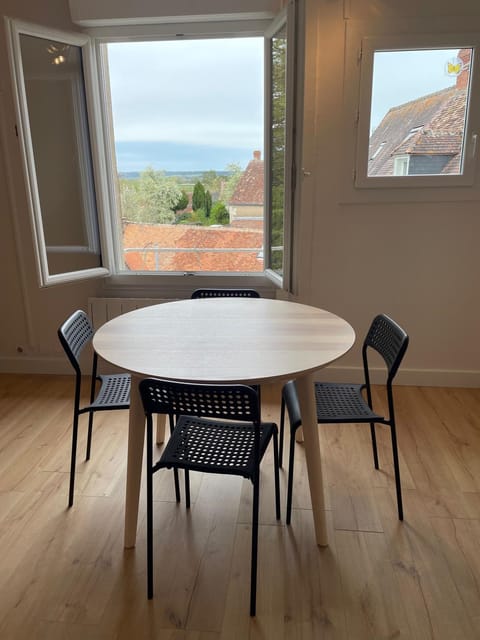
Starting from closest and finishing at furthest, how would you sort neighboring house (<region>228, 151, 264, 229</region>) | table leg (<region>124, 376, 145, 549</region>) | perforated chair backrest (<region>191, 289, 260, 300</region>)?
table leg (<region>124, 376, 145, 549</region>), perforated chair backrest (<region>191, 289, 260, 300</region>), neighboring house (<region>228, 151, 264, 229</region>)

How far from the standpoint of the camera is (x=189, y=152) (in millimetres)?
3129

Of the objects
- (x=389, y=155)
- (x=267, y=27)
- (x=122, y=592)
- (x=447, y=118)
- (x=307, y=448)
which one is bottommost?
(x=122, y=592)

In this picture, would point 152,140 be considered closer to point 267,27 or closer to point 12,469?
point 267,27

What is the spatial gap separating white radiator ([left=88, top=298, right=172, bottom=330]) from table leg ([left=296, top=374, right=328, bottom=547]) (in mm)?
1725

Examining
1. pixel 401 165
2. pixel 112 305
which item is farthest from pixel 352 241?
pixel 112 305

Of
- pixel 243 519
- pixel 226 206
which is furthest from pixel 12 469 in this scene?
pixel 226 206

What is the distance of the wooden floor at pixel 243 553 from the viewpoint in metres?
1.46

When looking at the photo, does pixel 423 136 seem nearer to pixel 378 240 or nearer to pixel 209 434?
pixel 378 240

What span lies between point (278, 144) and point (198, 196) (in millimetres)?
A: 674

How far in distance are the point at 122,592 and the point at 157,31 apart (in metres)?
2.97

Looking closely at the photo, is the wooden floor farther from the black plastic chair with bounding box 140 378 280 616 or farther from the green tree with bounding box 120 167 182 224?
the green tree with bounding box 120 167 182 224

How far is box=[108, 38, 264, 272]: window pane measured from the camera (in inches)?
117

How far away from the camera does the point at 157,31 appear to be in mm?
2850

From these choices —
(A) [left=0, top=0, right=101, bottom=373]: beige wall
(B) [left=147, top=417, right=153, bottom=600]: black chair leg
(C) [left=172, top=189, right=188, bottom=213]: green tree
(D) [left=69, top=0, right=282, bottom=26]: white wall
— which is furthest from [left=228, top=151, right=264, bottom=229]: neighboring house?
(B) [left=147, top=417, right=153, bottom=600]: black chair leg
